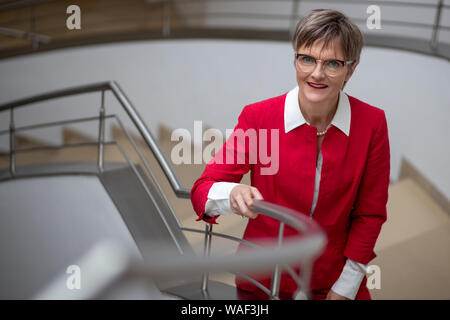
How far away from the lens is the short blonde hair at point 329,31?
1324mm

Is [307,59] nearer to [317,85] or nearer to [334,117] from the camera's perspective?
[317,85]

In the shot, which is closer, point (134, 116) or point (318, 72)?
point (318, 72)

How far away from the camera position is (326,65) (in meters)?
1.36

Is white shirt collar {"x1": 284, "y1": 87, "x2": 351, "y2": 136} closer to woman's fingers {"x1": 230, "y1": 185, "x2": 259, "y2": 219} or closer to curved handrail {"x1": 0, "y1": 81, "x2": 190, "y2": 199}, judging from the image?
woman's fingers {"x1": 230, "y1": 185, "x2": 259, "y2": 219}

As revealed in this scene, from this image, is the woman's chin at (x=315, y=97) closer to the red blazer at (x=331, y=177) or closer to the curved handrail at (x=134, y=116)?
the red blazer at (x=331, y=177)

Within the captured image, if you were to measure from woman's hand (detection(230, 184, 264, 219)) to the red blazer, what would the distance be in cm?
11

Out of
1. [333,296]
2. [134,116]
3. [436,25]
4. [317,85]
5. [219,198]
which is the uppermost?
[436,25]

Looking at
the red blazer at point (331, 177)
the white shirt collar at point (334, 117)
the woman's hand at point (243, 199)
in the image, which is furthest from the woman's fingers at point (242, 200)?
the white shirt collar at point (334, 117)

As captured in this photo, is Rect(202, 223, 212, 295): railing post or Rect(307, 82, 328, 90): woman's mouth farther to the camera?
Rect(202, 223, 212, 295): railing post

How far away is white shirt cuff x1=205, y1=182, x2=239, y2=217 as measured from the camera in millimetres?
1377

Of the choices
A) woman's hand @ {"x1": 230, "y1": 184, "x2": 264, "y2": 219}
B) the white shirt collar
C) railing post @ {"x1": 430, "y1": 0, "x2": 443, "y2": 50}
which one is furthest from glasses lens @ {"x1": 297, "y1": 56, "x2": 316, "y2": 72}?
railing post @ {"x1": 430, "y1": 0, "x2": 443, "y2": 50}

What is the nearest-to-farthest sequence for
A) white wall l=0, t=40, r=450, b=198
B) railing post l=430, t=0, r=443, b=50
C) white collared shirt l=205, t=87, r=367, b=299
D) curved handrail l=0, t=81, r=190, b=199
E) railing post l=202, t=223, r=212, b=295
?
1. white collared shirt l=205, t=87, r=367, b=299
2. railing post l=202, t=223, r=212, b=295
3. curved handrail l=0, t=81, r=190, b=199
4. white wall l=0, t=40, r=450, b=198
5. railing post l=430, t=0, r=443, b=50

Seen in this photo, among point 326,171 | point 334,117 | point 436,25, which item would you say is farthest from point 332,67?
point 436,25

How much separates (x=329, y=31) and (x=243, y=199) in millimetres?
516
